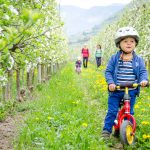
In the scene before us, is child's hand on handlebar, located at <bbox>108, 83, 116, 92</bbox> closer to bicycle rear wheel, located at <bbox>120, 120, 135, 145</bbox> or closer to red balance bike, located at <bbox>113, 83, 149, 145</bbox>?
red balance bike, located at <bbox>113, 83, 149, 145</bbox>

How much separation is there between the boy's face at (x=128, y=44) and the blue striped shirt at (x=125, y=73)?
0.92 feet

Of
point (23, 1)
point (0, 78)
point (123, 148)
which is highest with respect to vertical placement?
point (23, 1)

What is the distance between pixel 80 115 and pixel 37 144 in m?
2.47

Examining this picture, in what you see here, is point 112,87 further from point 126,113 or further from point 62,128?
point 62,128

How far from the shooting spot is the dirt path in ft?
21.1

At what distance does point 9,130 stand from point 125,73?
8.33ft

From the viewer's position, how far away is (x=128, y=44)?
20.9 ft

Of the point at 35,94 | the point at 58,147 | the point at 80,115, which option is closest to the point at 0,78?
the point at 80,115

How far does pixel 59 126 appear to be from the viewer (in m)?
7.37

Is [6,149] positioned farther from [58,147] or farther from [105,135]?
[105,135]

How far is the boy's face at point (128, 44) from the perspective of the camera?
6.36 m


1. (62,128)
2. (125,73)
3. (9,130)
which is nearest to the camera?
(125,73)

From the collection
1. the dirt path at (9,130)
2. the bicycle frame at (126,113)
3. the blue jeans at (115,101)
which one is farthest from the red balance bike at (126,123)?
the dirt path at (9,130)

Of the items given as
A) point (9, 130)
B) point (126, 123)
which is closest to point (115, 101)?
point (126, 123)
